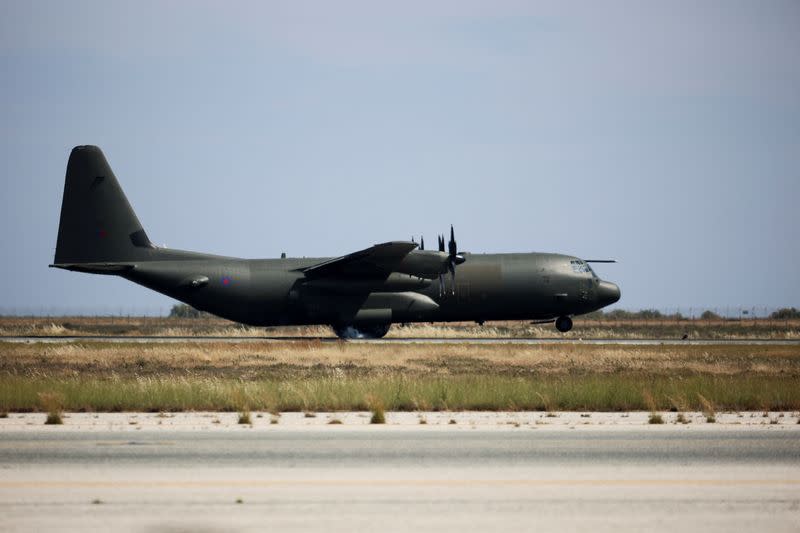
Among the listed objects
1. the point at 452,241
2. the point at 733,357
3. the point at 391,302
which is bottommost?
the point at 733,357

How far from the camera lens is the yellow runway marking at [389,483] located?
11.9 m

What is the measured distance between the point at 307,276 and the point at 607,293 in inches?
670

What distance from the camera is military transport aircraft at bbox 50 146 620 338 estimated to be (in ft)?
153

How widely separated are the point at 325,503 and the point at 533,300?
39568 millimetres

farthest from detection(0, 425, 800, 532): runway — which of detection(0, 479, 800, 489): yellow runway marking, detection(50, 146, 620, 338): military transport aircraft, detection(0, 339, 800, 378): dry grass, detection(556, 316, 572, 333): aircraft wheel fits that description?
detection(556, 316, 572, 333): aircraft wheel

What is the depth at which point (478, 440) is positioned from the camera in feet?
53.7

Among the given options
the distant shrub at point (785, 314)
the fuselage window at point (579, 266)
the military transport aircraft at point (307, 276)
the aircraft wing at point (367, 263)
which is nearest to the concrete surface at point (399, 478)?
the aircraft wing at point (367, 263)

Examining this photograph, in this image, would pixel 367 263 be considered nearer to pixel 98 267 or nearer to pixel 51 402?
pixel 98 267

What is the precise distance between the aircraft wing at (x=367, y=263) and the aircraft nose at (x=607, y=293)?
1285cm

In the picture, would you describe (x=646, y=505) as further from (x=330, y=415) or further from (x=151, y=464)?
(x=330, y=415)

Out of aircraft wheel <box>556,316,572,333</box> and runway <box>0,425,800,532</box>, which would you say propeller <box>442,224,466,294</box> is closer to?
aircraft wheel <box>556,316,572,333</box>

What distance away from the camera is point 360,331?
1954 inches

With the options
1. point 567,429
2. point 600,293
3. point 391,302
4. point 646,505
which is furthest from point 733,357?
point 646,505

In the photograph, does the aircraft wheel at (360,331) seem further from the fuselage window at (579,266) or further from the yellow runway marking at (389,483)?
the yellow runway marking at (389,483)
